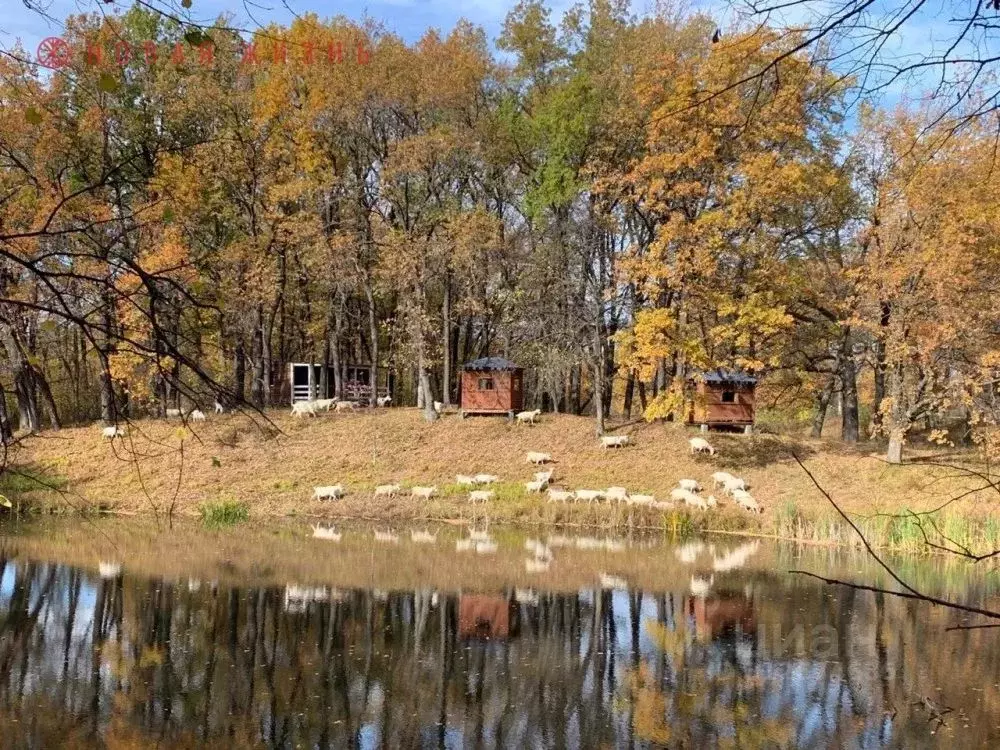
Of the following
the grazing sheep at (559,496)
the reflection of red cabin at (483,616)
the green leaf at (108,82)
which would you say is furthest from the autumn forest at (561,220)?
the green leaf at (108,82)

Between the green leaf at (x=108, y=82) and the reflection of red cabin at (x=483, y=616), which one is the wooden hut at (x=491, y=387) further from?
the green leaf at (x=108, y=82)

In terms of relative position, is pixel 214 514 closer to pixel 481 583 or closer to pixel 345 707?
pixel 481 583

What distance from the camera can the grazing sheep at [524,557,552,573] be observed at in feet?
45.8

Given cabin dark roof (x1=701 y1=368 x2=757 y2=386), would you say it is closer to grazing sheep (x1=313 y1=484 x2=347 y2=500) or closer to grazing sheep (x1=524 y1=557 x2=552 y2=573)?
grazing sheep (x1=313 y1=484 x2=347 y2=500)

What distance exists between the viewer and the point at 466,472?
22.2 metres

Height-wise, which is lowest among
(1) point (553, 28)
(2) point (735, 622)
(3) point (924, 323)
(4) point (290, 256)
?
(2) point (735, 622)

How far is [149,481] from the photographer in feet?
70.4

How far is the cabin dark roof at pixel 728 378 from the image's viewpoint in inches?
954

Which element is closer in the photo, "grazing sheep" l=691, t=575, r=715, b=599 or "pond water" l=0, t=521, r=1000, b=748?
"pond water" l=0, t=521, r=1000, b=748

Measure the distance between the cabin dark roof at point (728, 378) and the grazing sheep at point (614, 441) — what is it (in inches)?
119

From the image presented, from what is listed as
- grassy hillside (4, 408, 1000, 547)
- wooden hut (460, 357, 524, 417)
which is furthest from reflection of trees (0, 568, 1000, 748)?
wooden hut (460, 357, 524, 417)

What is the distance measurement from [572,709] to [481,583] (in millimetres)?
5244

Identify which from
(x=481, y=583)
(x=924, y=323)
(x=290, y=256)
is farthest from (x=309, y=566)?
(x=290, y=256)

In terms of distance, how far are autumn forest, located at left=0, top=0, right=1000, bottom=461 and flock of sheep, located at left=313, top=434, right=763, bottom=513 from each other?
2777 millimetres
